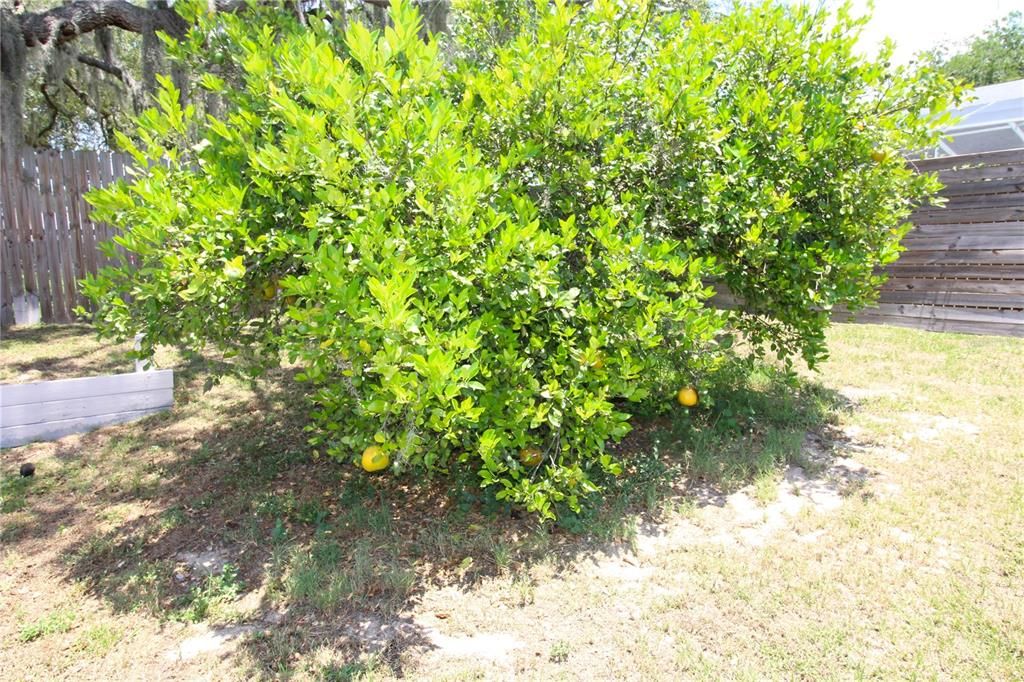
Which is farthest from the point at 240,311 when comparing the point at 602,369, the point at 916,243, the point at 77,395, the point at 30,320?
the point at 916,243

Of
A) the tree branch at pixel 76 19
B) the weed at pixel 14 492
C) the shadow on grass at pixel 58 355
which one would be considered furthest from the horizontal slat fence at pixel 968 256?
the tree branch at pixel 76 19

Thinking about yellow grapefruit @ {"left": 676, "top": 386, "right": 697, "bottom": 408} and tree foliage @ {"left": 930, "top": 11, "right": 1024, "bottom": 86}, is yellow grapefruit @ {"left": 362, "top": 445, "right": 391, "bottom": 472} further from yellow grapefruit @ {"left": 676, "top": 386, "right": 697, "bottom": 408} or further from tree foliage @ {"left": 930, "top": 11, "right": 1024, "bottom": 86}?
tree foliage @ {"left": 930, "top": 11, "right": 1024, "bottom": 86}

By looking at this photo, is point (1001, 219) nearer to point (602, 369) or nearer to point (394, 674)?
point (602, 369)

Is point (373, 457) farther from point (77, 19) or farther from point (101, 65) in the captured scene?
point (101, 65)

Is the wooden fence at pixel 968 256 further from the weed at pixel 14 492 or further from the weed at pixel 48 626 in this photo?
the weed at pixel 14 492

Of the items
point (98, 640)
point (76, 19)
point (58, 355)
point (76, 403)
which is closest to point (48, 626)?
point (98, 640)

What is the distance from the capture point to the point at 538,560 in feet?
10.7

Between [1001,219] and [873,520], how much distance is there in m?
5.01

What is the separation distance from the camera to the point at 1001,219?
6.80 m

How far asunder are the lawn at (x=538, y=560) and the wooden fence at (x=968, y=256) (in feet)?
8.43

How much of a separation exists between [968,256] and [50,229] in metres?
10.6

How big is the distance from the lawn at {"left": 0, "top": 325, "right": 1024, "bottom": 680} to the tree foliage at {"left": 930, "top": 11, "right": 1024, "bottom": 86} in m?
27.9

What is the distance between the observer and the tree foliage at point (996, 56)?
25.6 m

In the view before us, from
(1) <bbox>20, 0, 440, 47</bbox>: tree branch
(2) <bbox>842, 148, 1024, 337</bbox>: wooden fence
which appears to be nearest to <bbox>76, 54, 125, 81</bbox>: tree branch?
(1) <bbox>20, 0, 440, 47</bbox>: tree branch
